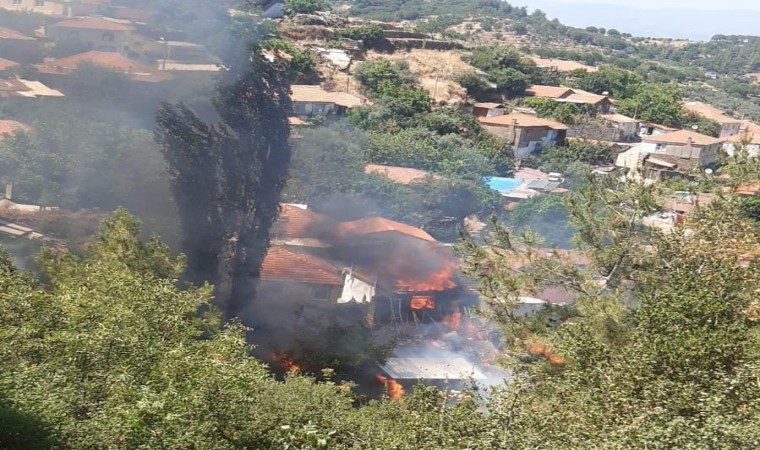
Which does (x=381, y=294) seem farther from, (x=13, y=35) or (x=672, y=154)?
(x=672, y=154)

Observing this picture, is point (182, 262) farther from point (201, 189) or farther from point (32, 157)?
A: point (32, 157)

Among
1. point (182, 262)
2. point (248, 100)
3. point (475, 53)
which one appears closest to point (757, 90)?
point (475, 53)

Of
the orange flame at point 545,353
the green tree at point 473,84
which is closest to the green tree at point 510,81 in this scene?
the green tree at point 473,84

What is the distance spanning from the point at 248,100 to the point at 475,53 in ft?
97.7

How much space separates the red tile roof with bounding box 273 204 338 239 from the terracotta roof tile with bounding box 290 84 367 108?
40.0 ft

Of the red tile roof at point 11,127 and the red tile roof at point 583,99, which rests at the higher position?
the red tile roof at point 583,99

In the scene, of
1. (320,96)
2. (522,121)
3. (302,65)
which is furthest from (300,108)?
(522,121)

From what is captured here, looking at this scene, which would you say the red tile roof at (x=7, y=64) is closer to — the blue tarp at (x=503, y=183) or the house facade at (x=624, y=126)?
the blue tarp at (x=503, y=183)

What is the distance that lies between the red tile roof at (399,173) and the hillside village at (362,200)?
180 millimetres

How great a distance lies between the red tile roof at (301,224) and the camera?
19225 mm

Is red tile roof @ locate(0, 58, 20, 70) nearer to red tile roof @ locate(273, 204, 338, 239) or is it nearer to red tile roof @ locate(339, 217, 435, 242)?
red tile roof @ locate(273, 204, 338, 239)

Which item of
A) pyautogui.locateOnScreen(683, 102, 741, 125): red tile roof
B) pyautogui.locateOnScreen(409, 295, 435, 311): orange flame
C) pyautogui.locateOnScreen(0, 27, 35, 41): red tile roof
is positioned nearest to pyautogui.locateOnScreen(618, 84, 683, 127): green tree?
pyautogui.locateOnScreen(683, 102, 741, 125): red tile roof

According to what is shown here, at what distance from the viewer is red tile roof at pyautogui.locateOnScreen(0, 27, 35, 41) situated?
71.1 ft

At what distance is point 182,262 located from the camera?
38.6 ft
